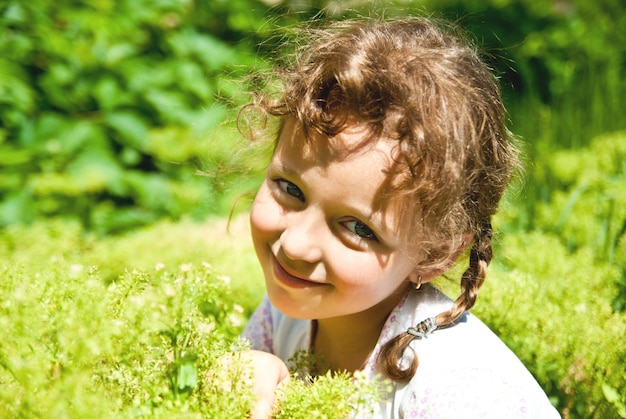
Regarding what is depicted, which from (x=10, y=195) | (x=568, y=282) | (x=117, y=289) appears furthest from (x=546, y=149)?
(x=117, y=289)

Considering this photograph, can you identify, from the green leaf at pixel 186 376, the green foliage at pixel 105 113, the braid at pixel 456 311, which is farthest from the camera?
the green foliage at pixel 105 113

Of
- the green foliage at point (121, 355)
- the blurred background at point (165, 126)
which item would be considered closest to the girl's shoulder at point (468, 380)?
the green foliage at point (121, 355)

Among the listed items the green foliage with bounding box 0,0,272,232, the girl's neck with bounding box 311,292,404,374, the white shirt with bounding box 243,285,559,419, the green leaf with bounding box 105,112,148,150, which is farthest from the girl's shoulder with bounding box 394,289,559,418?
the green leaf with bounding box 105,112,148,150

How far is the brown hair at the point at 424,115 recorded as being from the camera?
1331mm

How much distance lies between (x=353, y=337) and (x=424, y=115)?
1.95ft

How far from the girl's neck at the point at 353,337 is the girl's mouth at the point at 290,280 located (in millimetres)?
258

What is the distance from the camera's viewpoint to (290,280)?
1.41 m

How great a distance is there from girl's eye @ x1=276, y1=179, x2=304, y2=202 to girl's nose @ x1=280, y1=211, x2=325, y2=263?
0.06 metres

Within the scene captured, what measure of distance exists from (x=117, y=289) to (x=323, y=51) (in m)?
0.65

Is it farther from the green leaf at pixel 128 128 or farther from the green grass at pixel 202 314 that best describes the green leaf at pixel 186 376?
the green leaf at pixel 128 128

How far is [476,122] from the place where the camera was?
1.40 metres

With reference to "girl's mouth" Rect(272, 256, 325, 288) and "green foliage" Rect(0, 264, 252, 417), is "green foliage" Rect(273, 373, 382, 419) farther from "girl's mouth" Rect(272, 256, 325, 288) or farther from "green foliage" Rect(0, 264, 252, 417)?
"girl's mouth" Rect(272, 256, 325, 288)

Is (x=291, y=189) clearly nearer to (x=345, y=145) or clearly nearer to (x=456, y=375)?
(x=345, y=145)

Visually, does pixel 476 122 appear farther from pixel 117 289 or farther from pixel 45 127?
pixel 45 127
